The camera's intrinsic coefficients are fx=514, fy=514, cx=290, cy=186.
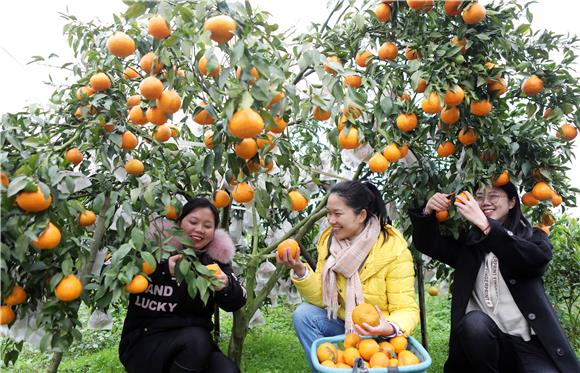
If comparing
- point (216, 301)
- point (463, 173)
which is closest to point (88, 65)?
point (216, 301)

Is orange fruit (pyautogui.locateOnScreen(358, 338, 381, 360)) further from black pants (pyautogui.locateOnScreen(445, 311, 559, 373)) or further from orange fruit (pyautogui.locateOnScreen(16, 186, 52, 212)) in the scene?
orange fruit (pyautogui.locateOnScreen(16, 186, 52, 212))

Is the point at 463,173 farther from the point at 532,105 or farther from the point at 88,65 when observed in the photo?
the point at 88,65

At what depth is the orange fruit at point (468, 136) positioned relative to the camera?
1811 mm

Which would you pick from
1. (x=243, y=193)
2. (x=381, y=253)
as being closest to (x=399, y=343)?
(x=381, y=253)

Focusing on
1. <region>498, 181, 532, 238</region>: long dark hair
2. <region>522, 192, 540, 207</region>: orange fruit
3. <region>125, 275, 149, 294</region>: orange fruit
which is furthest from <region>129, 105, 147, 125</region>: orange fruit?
<region>522, 192, 540, 207</region>: orange fruit

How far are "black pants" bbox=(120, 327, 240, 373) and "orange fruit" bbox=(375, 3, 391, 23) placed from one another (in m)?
1.33

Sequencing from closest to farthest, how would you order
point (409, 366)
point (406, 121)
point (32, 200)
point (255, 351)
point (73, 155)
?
point (32, 200) < point (409, 366) < point (73, 155) < point (406, 121) < point (255, 351)

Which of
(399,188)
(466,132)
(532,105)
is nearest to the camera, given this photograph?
(466,132)

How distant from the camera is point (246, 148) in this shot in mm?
1476

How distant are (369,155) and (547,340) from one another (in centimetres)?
96

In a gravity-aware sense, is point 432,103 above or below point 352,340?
above

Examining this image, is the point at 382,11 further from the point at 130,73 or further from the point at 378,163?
the point at 130,73

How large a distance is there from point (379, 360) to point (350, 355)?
10 cm

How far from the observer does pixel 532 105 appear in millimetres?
1973
